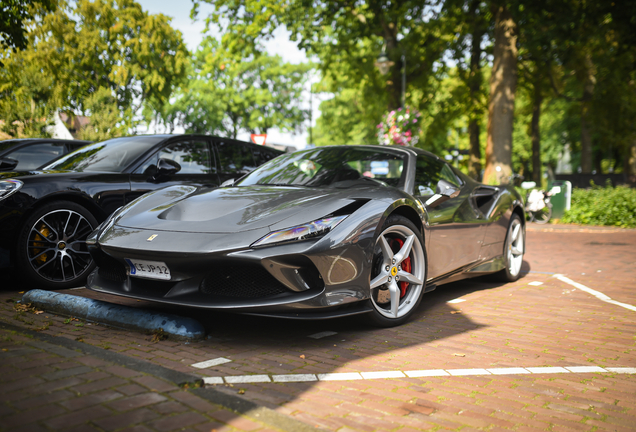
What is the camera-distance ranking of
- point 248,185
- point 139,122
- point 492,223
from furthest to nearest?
point 139,122, point 492,223, point 248,185

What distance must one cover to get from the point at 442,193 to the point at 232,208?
1823mm

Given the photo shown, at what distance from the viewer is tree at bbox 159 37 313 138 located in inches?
1581

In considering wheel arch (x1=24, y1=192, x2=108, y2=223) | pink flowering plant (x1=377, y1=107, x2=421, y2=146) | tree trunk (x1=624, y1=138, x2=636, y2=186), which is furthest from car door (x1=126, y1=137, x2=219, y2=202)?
tree trunk (x1=624, y1=138, x2=636, y2=186)

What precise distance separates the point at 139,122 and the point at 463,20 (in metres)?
16.7

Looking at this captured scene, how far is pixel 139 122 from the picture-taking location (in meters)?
29.0

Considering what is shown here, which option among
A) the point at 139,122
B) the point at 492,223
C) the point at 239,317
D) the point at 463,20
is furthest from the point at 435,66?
the point at 239,317

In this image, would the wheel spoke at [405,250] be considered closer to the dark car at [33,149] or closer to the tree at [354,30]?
the dark car at [33,149]

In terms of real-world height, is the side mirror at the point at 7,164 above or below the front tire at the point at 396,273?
above

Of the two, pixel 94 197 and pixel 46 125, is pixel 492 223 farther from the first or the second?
pixel 46 125

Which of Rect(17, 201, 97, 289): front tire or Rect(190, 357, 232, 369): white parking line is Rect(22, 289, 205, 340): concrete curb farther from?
Rect(17, 201, 97, 289): front tire

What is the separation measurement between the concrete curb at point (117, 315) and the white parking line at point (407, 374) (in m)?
0.76

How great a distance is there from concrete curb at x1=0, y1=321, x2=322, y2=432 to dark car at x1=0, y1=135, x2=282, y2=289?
1495 mm

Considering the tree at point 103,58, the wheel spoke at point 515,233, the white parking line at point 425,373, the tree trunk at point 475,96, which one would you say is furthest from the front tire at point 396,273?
the tree at point 103,58

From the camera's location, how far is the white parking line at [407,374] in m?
2.89
